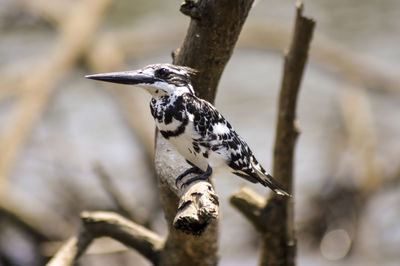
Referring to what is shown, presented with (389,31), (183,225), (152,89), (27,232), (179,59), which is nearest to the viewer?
(183,225)

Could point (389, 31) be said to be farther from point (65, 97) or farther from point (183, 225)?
point (183, 225)

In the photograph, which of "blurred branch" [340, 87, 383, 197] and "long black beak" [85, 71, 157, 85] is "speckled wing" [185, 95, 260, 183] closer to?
"long black beak" [85, 71, 157, 85]

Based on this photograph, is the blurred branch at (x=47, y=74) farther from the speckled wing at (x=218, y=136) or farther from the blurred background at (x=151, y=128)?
the speckled wing at (x=218, y=136)

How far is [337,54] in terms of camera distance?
4.24 meters

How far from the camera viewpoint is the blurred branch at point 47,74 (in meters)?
3.59

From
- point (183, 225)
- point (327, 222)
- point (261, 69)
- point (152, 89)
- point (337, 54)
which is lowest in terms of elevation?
point (183, 225)

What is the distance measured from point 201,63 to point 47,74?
7.47 feet

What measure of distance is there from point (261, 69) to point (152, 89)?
154 inches

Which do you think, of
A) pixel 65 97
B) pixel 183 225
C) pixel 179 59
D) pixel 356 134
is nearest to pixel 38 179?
pixel 65 97

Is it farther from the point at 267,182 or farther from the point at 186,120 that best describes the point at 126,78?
the point at 267,182

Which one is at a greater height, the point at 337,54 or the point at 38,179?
the point at 337,54

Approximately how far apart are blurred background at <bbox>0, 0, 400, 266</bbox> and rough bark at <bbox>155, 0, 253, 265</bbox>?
98 cm

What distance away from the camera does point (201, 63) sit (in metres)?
1.93

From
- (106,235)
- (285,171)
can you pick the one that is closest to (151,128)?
(285,171)
